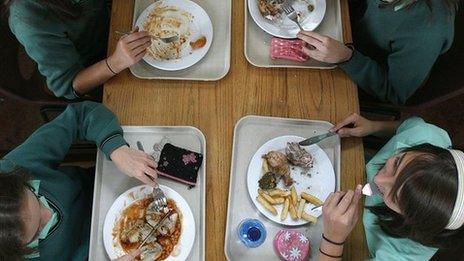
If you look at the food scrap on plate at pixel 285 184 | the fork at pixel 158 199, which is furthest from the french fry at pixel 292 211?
Answer: the fork at pixel 158 199

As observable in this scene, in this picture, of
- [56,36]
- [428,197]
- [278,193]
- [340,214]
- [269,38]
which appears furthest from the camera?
[269,38]

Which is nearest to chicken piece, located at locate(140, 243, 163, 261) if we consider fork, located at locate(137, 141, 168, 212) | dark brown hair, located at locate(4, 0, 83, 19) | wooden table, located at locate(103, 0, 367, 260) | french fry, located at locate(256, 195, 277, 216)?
fork, located at locate(137, 141, 168, 212)

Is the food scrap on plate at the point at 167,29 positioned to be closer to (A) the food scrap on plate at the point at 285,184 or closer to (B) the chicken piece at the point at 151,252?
(A) the food scrap on plate at the point at 285,184

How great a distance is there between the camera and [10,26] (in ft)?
4.69

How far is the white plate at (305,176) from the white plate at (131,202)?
207mm

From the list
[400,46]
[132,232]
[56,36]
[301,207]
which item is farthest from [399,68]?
[56,36]

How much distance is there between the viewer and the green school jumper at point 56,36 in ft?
4.49

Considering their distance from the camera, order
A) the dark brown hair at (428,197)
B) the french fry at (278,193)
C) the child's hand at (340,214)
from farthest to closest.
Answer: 1. the french fry at (278,193)
2. the child's hand at (340,214)
3. the dark brown hair at (428,197)

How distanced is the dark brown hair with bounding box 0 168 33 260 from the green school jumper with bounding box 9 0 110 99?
0.44 metres

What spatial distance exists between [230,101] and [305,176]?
1.13 feet

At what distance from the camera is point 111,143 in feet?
4.39

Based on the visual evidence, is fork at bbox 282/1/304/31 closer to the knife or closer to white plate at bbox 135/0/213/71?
white plate at bbox 135/0/213/71

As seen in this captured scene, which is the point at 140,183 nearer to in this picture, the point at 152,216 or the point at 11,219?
the point at 152,216

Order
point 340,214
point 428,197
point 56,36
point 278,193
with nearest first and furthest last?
point 428,197 → point 340,214 → point 278,193 → point 56,36
